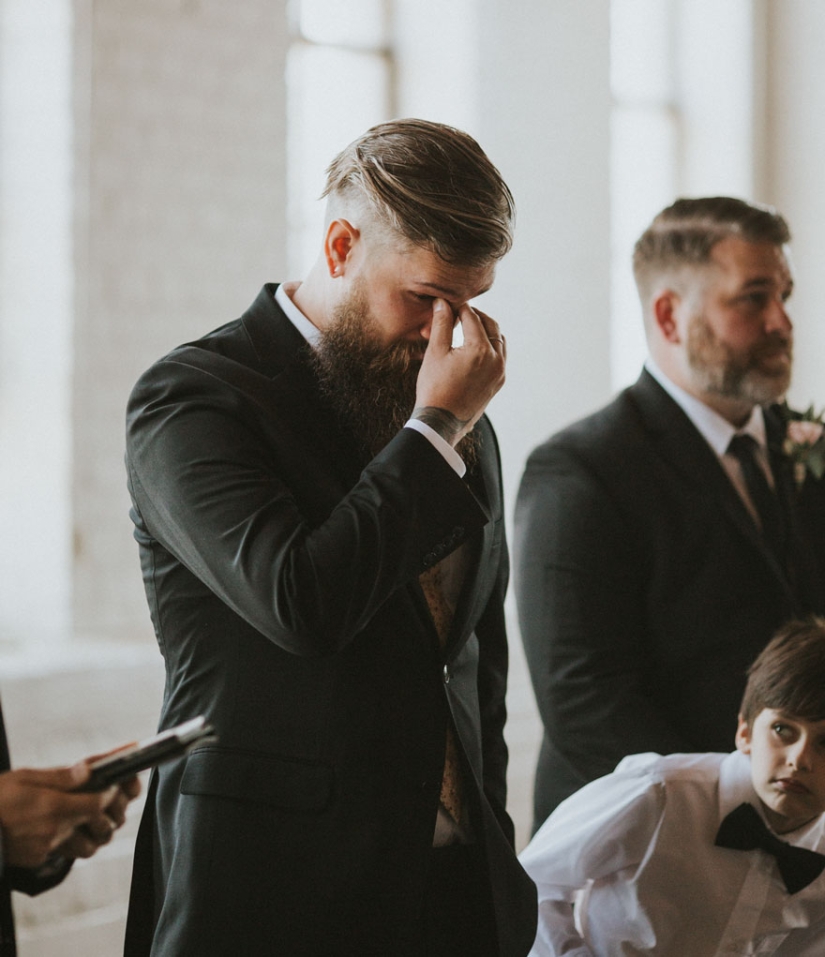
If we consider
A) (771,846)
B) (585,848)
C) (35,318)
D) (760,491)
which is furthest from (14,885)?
(35,318)

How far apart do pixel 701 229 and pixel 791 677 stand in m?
1.22

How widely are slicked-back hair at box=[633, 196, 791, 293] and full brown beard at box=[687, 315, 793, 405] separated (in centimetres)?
20

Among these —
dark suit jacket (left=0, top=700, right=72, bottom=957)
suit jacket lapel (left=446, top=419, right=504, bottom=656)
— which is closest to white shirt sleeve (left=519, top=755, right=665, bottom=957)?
suit jacket lapel (left=446, top=419, right=504, bottom=656)

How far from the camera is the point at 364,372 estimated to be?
1.81 meters

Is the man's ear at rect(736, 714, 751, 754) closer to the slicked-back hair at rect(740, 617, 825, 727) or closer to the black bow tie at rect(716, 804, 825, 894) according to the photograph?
the slicked-back hair at rect(740, 617, 825, 727)

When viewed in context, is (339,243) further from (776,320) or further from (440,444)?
(776,320)

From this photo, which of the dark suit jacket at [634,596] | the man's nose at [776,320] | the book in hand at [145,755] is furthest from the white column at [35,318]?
the book in hand at [145,755]

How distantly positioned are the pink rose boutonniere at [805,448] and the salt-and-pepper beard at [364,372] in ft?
4.57

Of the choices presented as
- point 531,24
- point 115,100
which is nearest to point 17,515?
point 115,100

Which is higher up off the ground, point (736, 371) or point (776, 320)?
point (776, 320)

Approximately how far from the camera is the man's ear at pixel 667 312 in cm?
299

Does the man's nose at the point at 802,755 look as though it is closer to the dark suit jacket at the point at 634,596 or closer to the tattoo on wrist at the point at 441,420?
the dark suit jacket at the point at 634,596

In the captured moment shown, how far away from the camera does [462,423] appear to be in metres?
1.70

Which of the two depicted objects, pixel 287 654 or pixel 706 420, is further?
pixel 706 420
